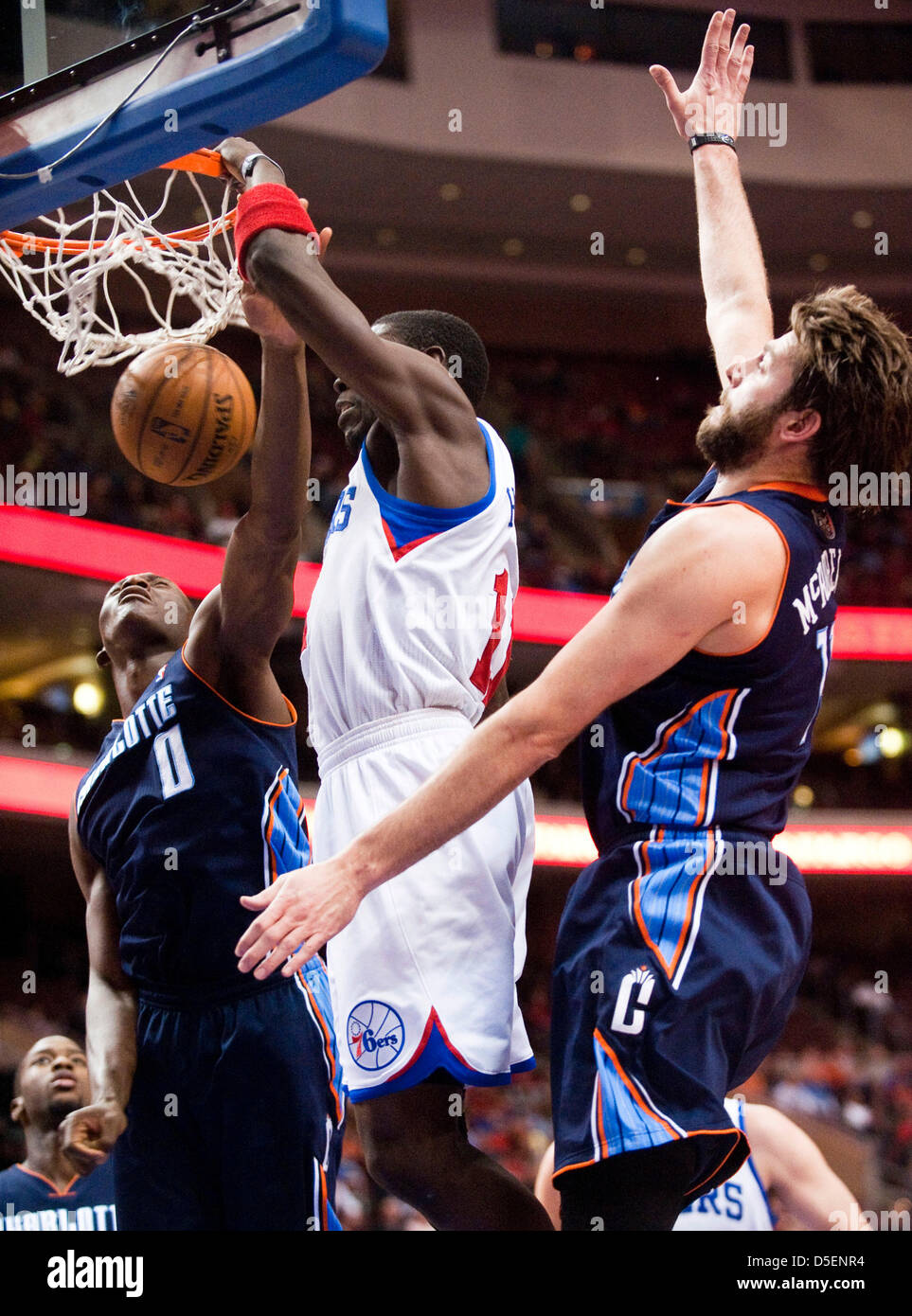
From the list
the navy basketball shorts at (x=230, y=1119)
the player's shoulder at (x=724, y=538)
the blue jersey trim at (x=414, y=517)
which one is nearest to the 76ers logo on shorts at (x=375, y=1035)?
the navy basketball shorts at (x=230, y=1119)

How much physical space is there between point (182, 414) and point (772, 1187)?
277cm

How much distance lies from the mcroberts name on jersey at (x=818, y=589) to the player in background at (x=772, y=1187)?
2.04 m

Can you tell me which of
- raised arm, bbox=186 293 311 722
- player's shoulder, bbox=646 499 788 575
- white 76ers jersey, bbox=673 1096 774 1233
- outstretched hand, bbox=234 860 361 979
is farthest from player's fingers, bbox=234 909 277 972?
white 76ers jersey, bbox=673 1096 774 1233

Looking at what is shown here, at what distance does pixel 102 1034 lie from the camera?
2.95 meters

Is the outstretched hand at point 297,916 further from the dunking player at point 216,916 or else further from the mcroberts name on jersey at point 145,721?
the mcroberts name on jersey at point 145,721

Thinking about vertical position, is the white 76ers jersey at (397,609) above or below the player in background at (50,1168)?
above

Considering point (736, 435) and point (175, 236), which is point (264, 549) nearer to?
point (736, 435)

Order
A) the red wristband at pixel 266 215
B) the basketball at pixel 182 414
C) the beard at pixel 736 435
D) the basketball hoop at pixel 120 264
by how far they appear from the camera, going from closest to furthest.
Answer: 1. the beard at pixel 736 435
2. the red wristband at pixel 266 215
3. the basketball at pixel 182 414
4. the basketball hoop at pixel 120 264

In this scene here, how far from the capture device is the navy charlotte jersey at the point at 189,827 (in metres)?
2.98

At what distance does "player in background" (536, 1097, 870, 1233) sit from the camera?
13.4ft

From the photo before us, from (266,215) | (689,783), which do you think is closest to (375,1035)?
(689,783)

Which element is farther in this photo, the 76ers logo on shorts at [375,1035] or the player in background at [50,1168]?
the player in background at [50,1168]

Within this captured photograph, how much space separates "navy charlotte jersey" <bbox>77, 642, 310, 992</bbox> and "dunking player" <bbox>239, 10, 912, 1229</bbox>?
869 mm

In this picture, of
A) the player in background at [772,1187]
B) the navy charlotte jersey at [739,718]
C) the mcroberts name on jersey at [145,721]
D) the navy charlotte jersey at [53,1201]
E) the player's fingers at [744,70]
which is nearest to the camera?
the navy charlotte jersey at [739,718]
